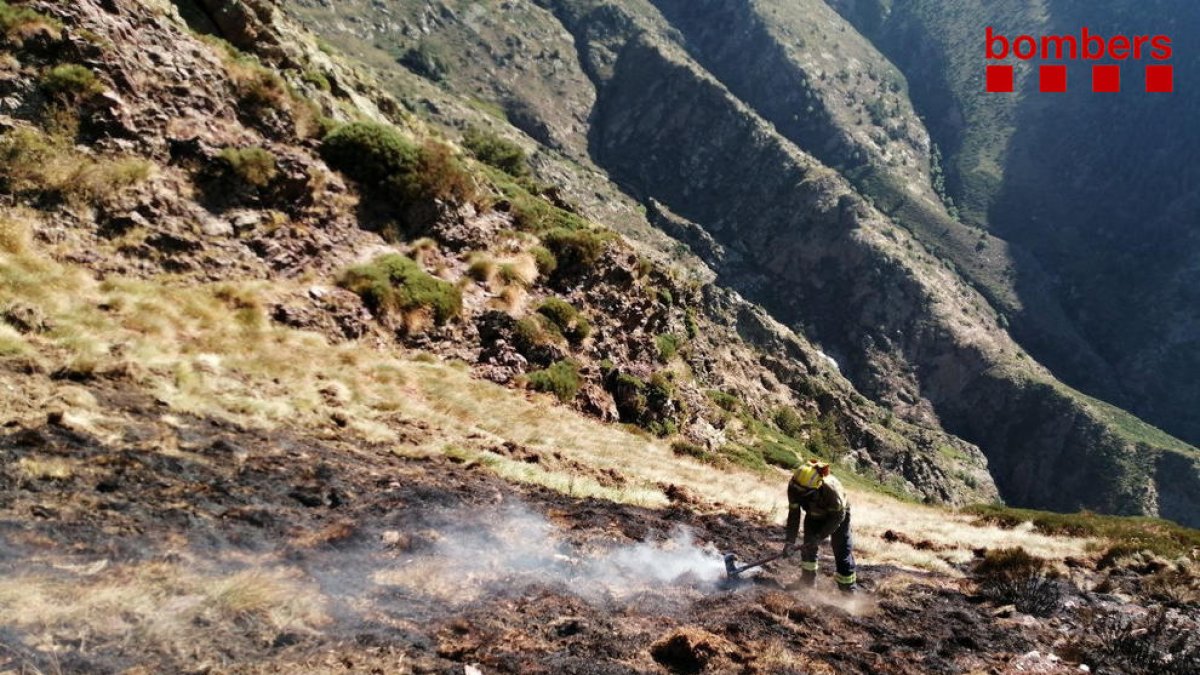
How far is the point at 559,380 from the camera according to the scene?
21.3 m

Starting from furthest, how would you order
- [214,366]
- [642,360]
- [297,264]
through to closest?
[642,360] < [297,264] < [214,366]

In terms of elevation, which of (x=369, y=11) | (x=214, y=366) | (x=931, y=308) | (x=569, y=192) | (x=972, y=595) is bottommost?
(x=214, y=366)

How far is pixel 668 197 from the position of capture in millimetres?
199750

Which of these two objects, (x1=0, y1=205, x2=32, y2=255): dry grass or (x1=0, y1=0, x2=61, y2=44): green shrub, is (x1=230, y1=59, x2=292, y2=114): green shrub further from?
(x1=0, y1=205, x2=32, y2=255): dry grass

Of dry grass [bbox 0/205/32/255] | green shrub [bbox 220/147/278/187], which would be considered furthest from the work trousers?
green shrub [bbox 220/147/278/187]

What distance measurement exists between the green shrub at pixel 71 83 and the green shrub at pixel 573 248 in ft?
47.4

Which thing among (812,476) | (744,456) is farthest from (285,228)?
(744,456)

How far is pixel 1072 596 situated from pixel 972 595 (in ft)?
7.17

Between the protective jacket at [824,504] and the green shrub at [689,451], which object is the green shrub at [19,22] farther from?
the green shrub at [689,451]

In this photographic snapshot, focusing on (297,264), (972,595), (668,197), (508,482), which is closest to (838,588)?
(972,595)

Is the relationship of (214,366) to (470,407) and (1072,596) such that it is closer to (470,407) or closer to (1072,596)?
(470,407)

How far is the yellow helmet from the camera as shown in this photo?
10227 mm

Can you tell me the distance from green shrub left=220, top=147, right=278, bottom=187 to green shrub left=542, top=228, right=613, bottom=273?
1035 centimetres

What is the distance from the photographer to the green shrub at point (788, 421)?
7015 cm
